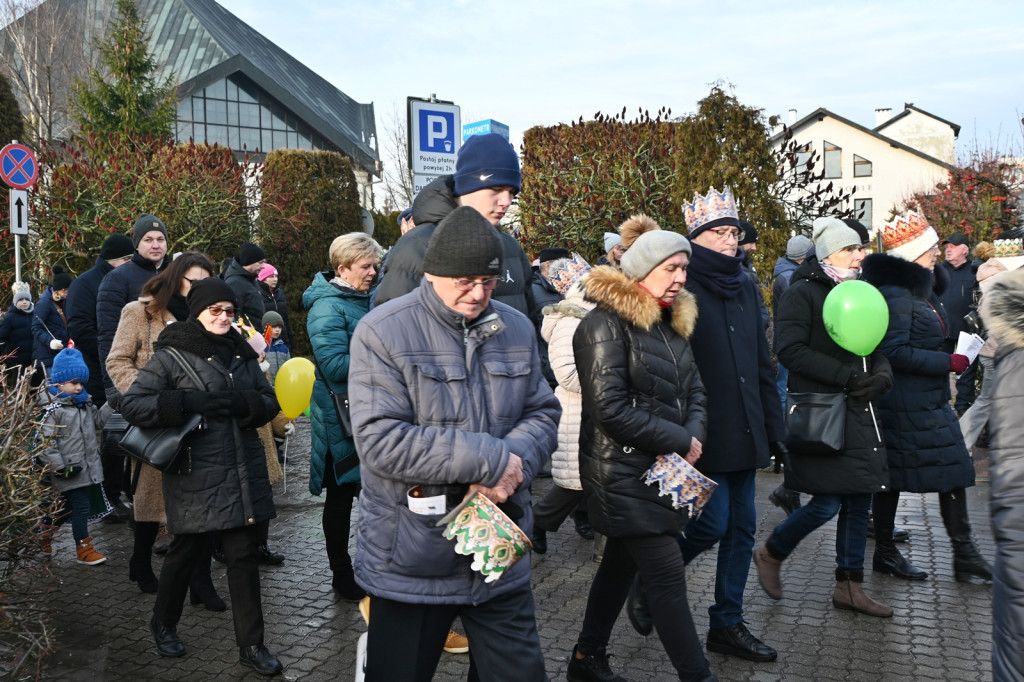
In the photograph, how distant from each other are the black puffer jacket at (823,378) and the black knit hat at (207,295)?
117 inches

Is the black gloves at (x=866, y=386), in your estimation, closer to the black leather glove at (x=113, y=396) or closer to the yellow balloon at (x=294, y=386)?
the yellow balloon at (x=294, y=386)

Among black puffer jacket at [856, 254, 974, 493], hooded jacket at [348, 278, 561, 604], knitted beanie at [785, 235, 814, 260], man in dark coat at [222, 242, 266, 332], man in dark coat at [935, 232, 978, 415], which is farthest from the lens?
man in dark coat at [935, 232, 978, 415]

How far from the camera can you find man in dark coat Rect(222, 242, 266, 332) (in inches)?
339

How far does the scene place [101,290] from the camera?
6.62 m

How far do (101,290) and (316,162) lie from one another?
1529cm

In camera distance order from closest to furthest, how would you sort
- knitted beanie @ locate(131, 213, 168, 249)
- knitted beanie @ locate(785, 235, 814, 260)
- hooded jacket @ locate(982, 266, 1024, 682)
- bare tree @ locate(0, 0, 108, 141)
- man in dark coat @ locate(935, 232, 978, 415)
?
hooded jacket @ locate(982, 266, 1024, 682) < knitted beanie @ locate(131, 213, 168, 249) < knitted beanie @ locate(785, 235, 814, 260) < man in dark coat @ locate(935, 232, 978, 415) < bare tree @ locate(0, 0, 108, 141)

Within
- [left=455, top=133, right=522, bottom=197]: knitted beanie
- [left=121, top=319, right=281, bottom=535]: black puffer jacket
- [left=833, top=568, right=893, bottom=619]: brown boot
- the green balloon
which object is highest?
[left=455, top=133, right=522, bottom=197]: knitted beanie

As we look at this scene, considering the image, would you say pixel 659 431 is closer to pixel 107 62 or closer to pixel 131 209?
pixel 131 209

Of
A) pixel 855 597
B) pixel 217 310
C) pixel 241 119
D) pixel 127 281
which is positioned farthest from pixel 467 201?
pixel 241 119

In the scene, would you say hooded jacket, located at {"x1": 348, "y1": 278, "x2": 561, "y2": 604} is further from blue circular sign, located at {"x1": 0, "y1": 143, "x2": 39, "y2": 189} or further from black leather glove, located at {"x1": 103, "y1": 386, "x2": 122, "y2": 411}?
blue circular sign, located at {"x1": 0, "y1": 143, "x2": 39, "y2": 189}

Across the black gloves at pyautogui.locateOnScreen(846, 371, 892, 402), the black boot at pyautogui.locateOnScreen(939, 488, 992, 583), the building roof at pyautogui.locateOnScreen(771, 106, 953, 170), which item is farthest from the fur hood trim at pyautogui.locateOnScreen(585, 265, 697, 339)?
the building roof at pyautogui.locateOnScreen(771, 106, 953, 170)

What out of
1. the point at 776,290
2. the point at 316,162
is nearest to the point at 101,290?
the point at 776,290

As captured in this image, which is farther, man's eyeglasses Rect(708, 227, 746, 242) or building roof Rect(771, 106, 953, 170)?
building roof Rect(771, 106, 953, 170)

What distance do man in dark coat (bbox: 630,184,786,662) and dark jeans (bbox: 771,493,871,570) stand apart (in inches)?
26.1
